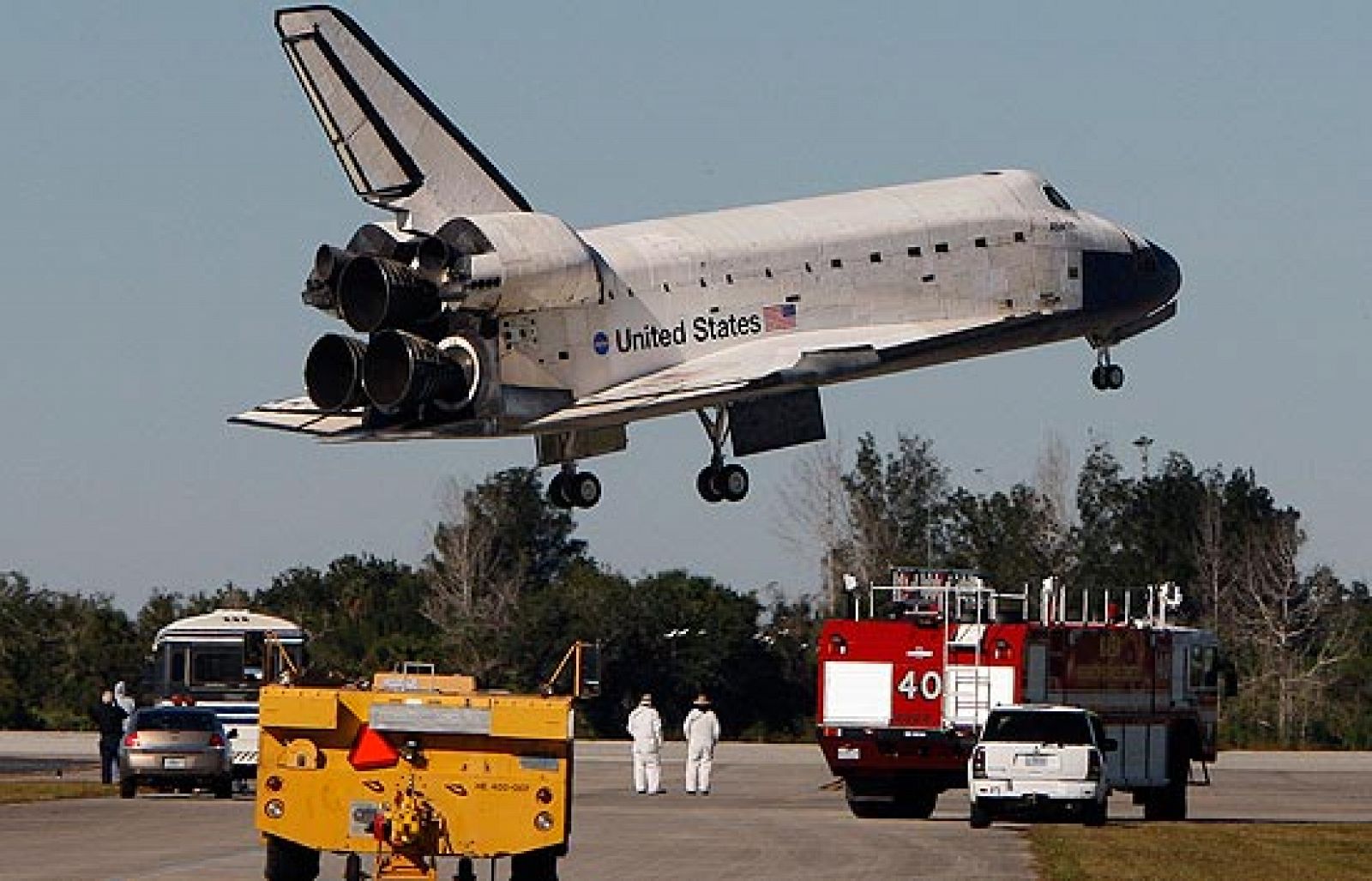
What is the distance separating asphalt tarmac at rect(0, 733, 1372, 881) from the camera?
30.3m

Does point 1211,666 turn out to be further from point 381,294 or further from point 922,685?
point 381,294

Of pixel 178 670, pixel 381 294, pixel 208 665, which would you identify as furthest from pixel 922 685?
pixel 178 670

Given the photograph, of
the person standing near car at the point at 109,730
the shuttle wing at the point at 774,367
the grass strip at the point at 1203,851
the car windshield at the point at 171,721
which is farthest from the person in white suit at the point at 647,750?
the grass strip at the point at 1203,851

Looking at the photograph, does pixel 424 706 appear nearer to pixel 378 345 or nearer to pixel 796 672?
pixel 378 345

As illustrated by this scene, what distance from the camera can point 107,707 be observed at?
55.0 m

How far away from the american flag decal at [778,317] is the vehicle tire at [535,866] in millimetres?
21485

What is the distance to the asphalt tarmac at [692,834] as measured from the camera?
99.5ft

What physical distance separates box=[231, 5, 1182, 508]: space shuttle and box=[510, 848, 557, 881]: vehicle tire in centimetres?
1830

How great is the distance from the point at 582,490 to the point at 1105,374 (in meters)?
9.18

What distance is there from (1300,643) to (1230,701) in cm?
1103

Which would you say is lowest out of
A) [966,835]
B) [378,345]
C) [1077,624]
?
[966,835]

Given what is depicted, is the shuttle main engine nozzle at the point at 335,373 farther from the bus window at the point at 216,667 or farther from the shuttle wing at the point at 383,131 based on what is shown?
the bus window at the point at 216,667

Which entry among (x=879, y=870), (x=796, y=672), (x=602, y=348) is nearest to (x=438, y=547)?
(x=796, y=672)

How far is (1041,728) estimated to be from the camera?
40469 mm
